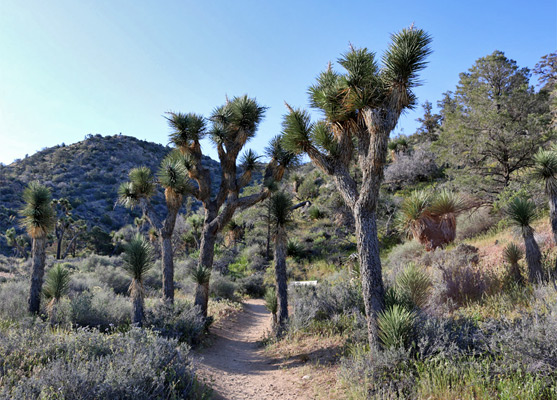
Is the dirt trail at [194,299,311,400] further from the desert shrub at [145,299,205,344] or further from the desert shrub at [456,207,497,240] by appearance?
the desert shrub at [456,207,497,240]

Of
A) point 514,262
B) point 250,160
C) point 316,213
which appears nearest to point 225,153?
point 250,160

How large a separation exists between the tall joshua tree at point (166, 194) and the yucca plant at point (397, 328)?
7.79 m

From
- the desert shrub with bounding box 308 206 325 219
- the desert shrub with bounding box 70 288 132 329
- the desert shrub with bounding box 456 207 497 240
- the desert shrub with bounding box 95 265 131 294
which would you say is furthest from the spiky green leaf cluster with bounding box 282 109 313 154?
the desert shrub with bounding box 308 206 325 219

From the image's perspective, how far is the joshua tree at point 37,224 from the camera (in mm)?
10359

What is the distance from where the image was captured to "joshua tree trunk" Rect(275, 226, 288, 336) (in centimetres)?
976

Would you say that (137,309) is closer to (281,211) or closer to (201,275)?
(201,275)

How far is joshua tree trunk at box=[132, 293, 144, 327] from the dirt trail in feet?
6.00

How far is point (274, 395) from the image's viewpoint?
589cm

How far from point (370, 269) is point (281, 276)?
452cm

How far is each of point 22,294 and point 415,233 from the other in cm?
1472

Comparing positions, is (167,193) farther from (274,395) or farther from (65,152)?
(65,152)

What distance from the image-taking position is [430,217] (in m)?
10.7

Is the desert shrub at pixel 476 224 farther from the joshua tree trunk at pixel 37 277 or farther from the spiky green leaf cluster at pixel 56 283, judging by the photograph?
the joshua tree trunk at pixel 37 277

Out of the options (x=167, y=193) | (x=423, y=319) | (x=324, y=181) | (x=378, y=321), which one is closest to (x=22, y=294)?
(x=167, y=193)
